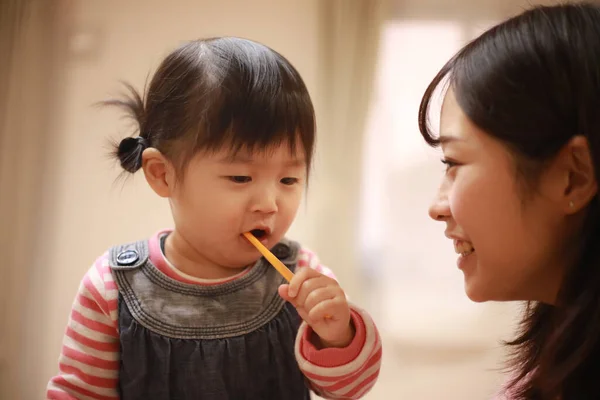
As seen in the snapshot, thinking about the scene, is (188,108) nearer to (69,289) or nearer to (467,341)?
(69,289)

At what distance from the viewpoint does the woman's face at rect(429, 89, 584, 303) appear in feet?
2.27

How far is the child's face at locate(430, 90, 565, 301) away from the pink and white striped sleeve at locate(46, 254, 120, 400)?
0.48 metres

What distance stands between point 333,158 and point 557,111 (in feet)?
1.87

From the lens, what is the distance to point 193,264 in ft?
3.01

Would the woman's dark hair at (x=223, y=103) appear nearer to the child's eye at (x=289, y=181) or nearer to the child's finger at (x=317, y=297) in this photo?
the child's eye at (x=289, y=181)

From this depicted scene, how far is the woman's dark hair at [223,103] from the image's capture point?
2.69 ft

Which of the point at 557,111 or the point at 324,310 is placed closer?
the point at 557,111

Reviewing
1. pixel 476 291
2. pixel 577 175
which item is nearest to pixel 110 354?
pixel 476 291

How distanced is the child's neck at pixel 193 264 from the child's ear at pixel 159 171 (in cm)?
8

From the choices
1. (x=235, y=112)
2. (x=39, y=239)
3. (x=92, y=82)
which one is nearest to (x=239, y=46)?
(x=235, y=112)

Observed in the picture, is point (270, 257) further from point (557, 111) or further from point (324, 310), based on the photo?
point (557, 111)

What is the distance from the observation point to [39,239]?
1144mm

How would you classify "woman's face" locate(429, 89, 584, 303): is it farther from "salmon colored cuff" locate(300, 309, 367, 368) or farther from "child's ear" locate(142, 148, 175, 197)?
"child's ear" locate(142, 148, 175, 197)

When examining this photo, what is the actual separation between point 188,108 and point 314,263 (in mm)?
311
